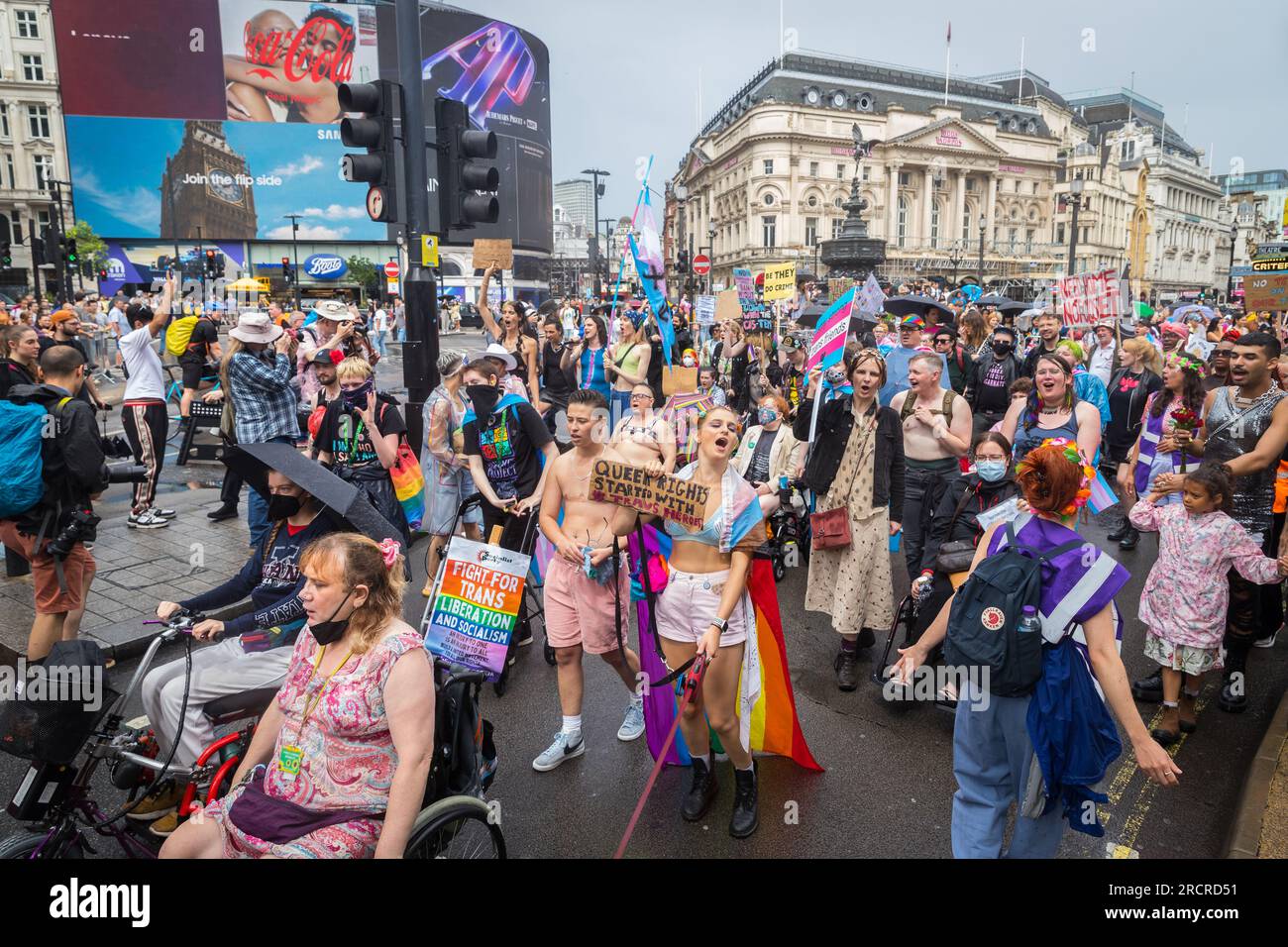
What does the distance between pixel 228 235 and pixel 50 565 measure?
69.8 metres

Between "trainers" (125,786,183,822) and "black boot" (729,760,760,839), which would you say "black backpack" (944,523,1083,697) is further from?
"trainers" (125,786,183,822)

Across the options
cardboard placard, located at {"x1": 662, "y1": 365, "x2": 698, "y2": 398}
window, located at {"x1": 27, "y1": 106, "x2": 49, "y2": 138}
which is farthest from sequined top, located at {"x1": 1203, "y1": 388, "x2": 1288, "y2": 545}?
window, located at {"x1": 27, "y1": 106, "x2": 49, "y2": 138}

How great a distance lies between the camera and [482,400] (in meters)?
5.54

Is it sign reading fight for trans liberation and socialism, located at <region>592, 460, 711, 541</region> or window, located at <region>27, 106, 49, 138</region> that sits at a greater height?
window, located at <region>27, 106, 49, 138</region>

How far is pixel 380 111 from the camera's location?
743cm

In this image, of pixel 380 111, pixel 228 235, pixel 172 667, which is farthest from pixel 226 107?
pixel 172 667

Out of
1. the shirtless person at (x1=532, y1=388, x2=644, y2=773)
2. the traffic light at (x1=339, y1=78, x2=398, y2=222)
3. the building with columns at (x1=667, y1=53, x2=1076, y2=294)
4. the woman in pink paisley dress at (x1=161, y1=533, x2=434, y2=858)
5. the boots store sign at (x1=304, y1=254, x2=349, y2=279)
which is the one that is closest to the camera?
the woman in pink paisley dress at (x1=161, y1=533, x2=434, y2=858)

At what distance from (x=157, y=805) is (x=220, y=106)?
244 ft

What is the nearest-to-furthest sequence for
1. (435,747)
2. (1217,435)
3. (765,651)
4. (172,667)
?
1. (435,747)
2. (172,667)
3. (765,651)
4. (1217,435)

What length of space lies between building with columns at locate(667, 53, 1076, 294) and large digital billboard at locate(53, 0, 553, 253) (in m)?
29.3

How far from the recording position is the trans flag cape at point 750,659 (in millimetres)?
3613

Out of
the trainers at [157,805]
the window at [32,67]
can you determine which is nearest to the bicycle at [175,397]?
the trainers at [157,805]

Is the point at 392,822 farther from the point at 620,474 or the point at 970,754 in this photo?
the point at 970,754

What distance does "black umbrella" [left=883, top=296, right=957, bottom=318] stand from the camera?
10484 mm
